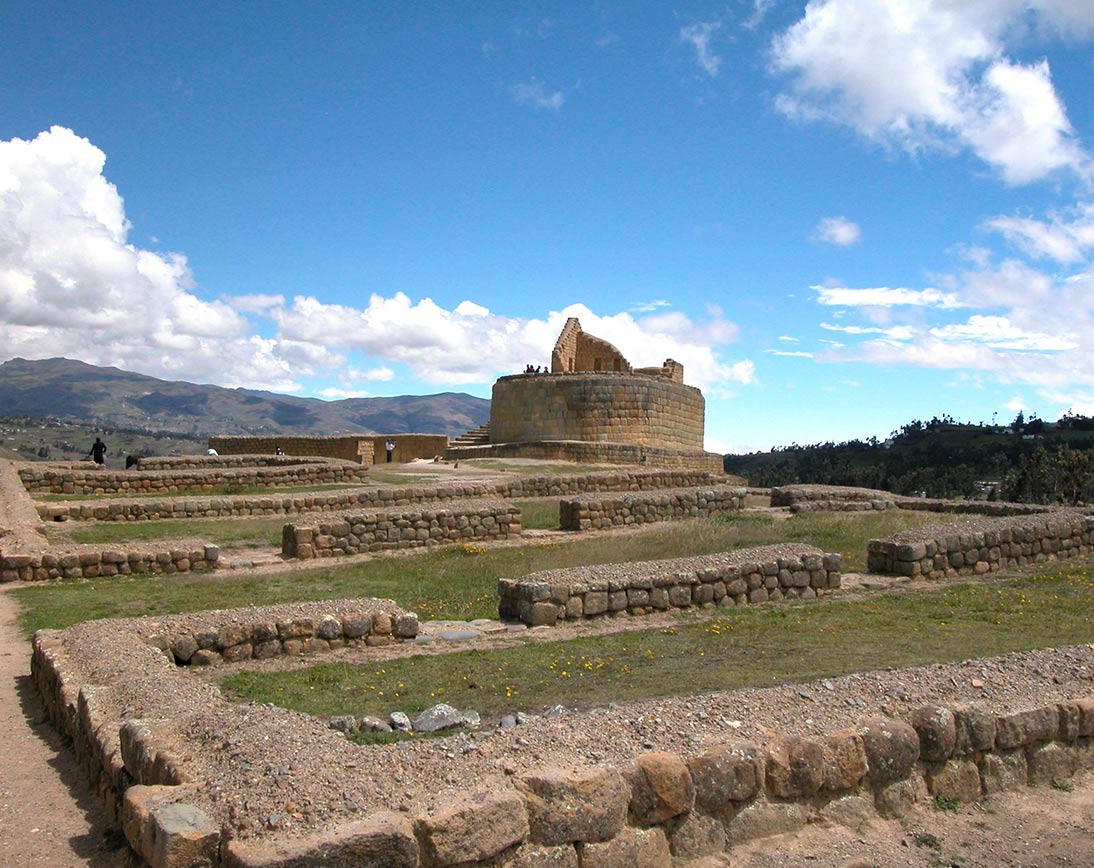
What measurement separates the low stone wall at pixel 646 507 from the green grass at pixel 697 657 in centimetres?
726

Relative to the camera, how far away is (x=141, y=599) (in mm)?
11102

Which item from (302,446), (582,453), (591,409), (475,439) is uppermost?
(591,409)

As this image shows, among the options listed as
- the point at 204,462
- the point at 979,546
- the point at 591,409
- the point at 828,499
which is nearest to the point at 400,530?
the point at 979,546

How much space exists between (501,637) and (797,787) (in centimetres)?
472

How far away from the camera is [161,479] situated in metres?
23.1

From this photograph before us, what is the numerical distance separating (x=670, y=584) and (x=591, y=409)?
25.0 metres

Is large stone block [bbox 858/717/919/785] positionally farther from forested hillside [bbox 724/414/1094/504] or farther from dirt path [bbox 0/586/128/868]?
forested hillside [bbox 724/414/1094/504]

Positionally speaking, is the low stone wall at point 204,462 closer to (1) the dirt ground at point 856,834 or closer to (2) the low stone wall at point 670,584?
(2) the low stone wall at point 670,584

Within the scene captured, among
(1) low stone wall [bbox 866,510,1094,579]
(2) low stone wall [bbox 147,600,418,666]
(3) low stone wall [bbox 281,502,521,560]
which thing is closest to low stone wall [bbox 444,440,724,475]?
(3) low stone wall [bbox 281,502,521,560]

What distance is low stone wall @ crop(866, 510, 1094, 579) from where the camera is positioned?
12.8 meters

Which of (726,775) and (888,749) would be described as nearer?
(726,775)

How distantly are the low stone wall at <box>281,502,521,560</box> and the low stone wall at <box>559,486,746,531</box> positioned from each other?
1448 millimetres

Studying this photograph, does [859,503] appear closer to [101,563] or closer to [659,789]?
[101,563]

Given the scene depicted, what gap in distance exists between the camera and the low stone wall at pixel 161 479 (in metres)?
22.5
